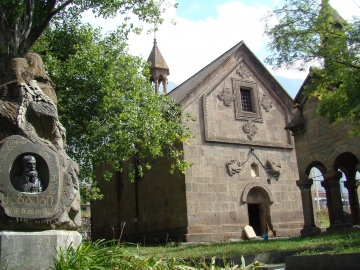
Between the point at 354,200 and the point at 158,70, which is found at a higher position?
the point at 158,70

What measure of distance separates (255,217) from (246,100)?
20.1ft

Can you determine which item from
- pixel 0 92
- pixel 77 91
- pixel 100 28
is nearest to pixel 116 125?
pixel 77 91

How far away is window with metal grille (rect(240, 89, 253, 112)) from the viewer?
70.7 ft

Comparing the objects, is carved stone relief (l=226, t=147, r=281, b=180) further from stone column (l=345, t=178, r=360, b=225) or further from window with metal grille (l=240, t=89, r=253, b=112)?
stone column (l=345, t=178, r=360, b=225)

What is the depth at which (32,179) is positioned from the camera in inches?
234

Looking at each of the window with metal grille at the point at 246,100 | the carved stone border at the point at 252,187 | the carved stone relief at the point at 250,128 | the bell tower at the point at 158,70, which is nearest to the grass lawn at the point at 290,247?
the carved stone border at the point at 252,187

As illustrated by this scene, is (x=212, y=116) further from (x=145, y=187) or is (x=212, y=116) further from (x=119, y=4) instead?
(x=119, y=4)

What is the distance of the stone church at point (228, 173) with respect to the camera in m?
18.2

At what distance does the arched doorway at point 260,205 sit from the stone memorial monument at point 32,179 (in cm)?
1419

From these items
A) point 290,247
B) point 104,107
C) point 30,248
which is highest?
point 104,107

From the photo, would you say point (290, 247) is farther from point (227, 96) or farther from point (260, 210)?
point (227, 96)

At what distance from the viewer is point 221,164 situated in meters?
19.2

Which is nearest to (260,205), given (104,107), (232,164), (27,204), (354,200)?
(232,164)

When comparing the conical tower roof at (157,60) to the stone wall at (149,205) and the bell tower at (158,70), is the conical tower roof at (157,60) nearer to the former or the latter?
the bell tower at (158,70)
